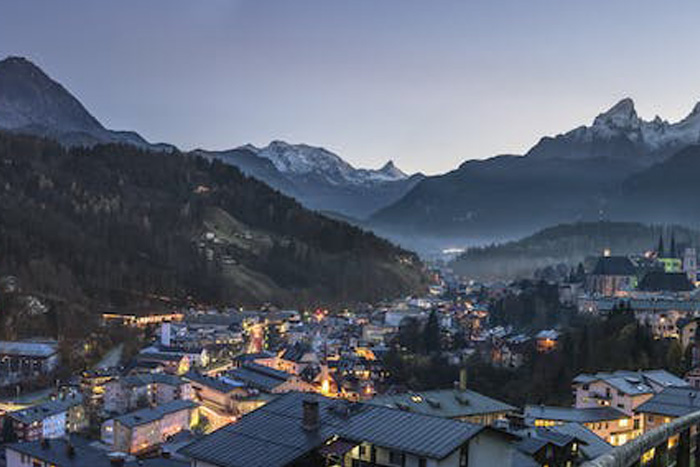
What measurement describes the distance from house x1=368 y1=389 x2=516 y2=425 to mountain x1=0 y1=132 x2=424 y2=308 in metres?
60.9

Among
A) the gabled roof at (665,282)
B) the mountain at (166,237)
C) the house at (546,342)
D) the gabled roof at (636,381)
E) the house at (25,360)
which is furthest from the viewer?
the mountain at (166,237)

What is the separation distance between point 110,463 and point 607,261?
261 ft

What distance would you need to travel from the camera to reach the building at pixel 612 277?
292 feet

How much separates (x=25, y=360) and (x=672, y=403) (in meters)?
48.6

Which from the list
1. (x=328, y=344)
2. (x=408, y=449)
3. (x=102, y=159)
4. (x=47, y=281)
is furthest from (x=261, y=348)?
(x=102, y=159)

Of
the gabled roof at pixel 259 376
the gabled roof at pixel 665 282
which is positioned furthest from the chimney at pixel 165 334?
the gabled roof at pixel 665 282

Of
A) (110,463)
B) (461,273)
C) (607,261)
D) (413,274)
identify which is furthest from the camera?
(461,273)

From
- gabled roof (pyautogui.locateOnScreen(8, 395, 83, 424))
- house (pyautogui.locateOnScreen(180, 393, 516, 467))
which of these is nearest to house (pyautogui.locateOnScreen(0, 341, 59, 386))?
gabled roof (pyautogui.locateOnScreen(8, 395, 83, 424))

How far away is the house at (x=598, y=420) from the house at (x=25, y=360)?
40441 mm

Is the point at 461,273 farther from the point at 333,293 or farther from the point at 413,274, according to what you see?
the point at 333,293

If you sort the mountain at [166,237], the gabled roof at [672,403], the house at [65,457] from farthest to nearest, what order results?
the mountain at [166,237] < the house at [65,457] < the gabled roof at [672,403]

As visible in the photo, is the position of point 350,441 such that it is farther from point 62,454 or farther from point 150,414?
point 150,414

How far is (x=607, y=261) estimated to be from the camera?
94.6 m

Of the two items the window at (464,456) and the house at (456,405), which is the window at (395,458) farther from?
the house at (456,405)
